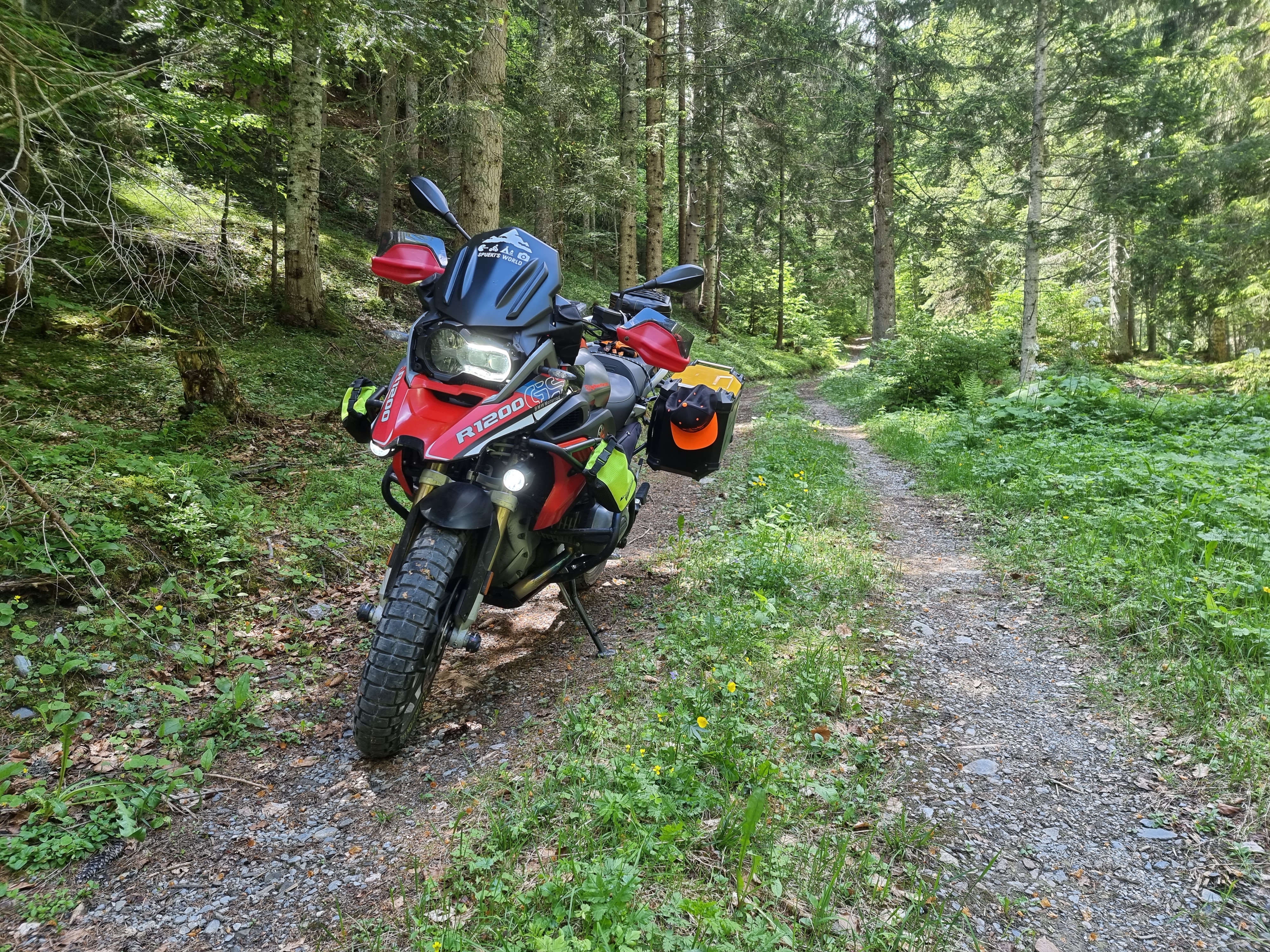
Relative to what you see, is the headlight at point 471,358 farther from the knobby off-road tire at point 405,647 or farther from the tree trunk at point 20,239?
the tree trunk at point 20,239

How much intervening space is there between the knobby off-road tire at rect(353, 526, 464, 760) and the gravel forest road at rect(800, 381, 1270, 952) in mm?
1820

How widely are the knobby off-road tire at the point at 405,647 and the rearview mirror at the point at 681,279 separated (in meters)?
1.82

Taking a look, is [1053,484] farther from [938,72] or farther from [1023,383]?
[938,72]

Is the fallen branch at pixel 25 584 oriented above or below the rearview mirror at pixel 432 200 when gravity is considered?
below

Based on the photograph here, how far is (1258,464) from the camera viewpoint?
5836 millimetres

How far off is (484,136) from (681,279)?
17.6ft

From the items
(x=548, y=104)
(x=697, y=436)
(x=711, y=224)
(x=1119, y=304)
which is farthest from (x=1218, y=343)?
(x=697, y=436)

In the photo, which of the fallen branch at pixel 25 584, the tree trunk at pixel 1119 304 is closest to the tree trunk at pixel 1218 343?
the tree trunk at pixel 1119 304

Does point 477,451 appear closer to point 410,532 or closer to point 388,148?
point 410,532

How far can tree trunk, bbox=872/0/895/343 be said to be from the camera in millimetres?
17562

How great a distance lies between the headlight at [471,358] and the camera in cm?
279

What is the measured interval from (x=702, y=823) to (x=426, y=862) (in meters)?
0.87

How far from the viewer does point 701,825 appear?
2.20 metres

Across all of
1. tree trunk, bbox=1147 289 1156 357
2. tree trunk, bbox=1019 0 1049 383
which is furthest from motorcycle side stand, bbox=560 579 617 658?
tree trunk, bbox=1147 289 1156 357
